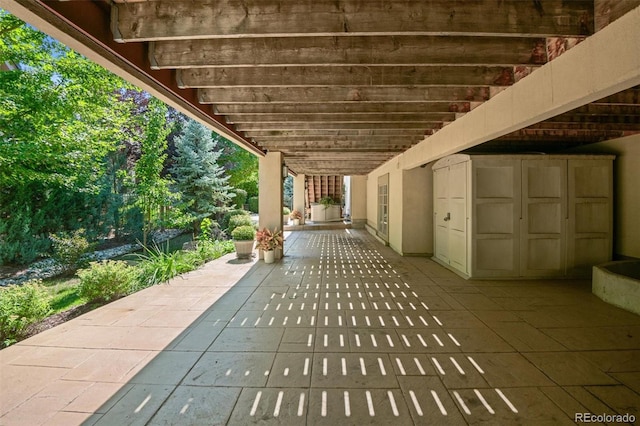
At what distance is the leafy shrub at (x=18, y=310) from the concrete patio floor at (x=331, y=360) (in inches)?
41.3

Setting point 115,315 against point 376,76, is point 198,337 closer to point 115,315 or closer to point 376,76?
point 115,315

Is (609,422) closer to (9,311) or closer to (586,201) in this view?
(586,201)

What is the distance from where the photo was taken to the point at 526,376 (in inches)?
81.4

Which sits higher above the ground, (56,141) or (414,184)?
(56,141)

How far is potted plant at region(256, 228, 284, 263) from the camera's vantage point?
6086mm

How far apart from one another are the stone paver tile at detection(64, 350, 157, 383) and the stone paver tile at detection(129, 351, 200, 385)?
0.23 feet

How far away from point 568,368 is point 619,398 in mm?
328

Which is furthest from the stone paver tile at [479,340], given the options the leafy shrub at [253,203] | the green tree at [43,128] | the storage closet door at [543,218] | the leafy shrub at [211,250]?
the leafy shrub at [253,203]

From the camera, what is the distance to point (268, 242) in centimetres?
611

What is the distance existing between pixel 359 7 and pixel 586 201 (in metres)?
5.02

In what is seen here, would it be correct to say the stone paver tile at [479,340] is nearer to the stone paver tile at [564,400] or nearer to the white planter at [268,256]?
the stone paver tile at [564,400]

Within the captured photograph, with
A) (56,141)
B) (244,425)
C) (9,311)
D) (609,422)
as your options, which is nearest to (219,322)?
(244,425)

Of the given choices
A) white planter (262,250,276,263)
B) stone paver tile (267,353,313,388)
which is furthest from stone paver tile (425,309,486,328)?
white planter (262,250,276,263)

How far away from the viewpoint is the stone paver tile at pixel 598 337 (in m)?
2.49
